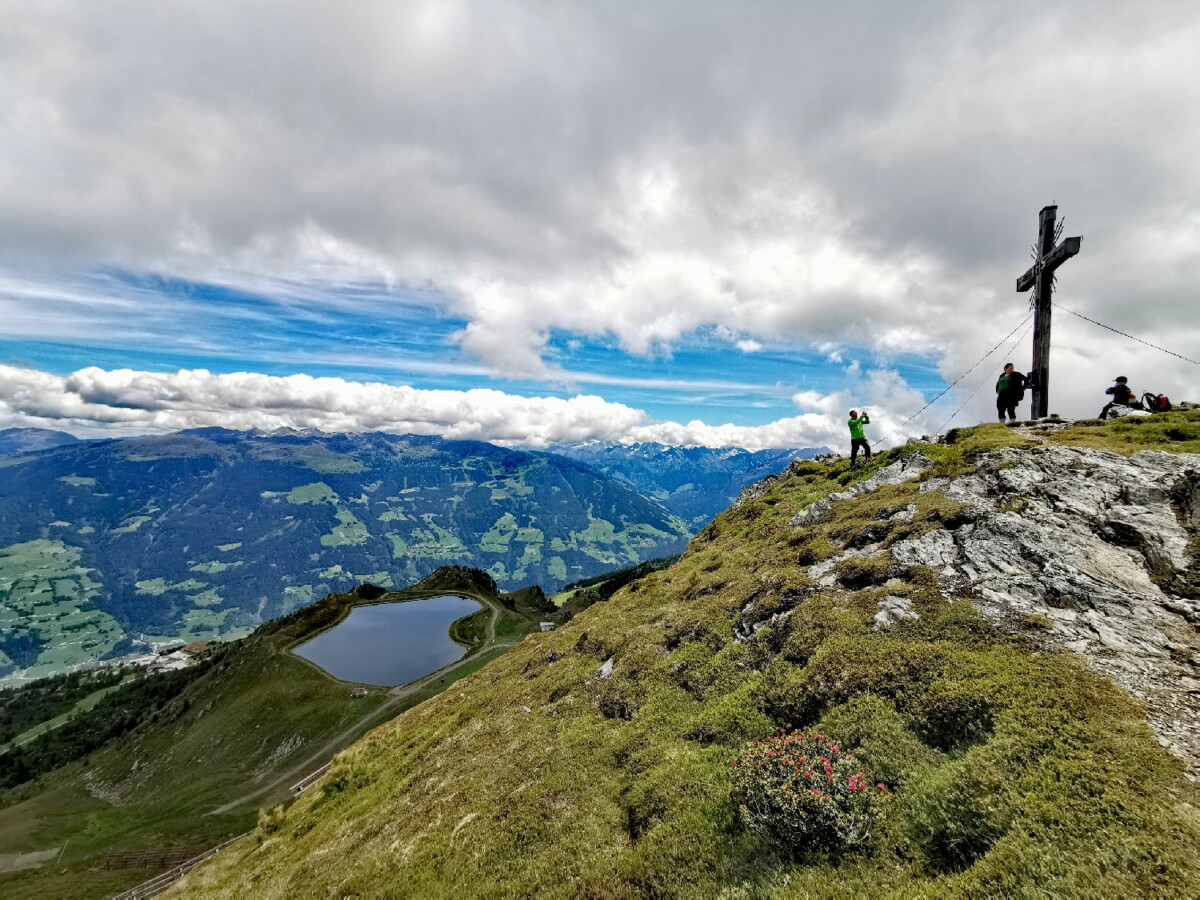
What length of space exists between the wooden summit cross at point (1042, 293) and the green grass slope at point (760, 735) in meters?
7.02

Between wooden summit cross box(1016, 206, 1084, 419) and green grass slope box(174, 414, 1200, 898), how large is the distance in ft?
23.0

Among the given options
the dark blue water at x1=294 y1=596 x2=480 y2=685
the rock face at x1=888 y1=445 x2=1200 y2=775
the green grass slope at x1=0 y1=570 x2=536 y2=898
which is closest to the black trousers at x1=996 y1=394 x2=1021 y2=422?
the rock face at x1=888 y1=445 x2=1200 y2=775

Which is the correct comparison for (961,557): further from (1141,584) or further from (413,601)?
(413,601)

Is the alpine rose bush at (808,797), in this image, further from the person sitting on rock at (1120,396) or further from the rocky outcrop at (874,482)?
the person sitting on rock at (1120,396)

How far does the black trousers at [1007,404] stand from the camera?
34.6 m

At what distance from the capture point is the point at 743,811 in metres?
12.2

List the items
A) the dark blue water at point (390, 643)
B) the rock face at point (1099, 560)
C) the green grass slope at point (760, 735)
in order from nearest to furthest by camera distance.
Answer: the green grass slope at point (760, 735)
the rock face at point (1099, 560)
the dark blue water at point (390, 643)

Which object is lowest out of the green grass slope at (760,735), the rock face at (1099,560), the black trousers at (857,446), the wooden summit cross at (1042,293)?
the green grass slope at (760,735)

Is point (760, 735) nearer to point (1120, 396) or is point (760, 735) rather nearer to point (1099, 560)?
point (1099, 560)

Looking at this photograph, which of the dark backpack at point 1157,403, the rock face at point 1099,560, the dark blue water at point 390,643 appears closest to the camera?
the rock face at point 1099,560

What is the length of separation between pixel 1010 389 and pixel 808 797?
35.7 metres

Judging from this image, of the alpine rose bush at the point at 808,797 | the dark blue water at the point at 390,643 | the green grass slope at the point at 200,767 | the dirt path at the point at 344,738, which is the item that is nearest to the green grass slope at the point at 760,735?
the alpine rose bush at the point at 808,797

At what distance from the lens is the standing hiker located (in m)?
34.2

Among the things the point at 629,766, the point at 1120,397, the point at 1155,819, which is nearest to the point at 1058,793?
the point at 1155,819
